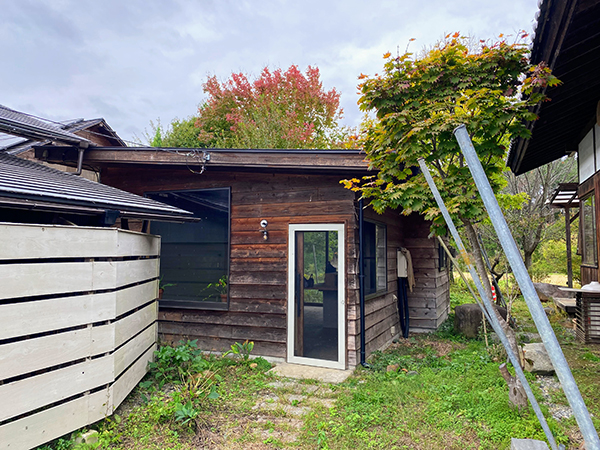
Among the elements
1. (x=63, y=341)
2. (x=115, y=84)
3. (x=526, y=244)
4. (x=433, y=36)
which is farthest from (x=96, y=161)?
(x=115, y=84)

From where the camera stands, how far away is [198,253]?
5.57m

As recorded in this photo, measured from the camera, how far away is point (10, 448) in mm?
2354

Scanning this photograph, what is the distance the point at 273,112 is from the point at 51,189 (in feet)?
37.6

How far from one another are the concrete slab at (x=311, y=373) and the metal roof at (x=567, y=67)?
3493 millimetres

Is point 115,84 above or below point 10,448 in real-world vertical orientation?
above

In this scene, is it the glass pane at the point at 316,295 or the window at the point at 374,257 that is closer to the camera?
the glass pane at the point at 316,295

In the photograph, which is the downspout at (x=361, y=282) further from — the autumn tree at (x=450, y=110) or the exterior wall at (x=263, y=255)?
the autumn tree at (x=450, y=110)

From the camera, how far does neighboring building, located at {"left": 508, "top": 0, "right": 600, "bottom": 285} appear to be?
258 cm

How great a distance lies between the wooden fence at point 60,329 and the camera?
243cm

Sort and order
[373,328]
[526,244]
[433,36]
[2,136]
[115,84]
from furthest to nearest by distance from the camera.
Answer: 1. [115,84]
2. [433,36]
3. [526,244]
4. [373,328]
5. [2,136]

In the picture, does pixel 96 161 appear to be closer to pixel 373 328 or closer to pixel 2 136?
pixel 2 136

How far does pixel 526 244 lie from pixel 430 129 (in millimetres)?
8292

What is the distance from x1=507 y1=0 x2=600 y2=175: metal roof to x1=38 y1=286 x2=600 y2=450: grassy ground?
2.82m

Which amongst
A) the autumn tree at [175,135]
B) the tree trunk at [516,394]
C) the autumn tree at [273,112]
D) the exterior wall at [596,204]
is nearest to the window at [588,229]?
the exterior wall at [596,204]
